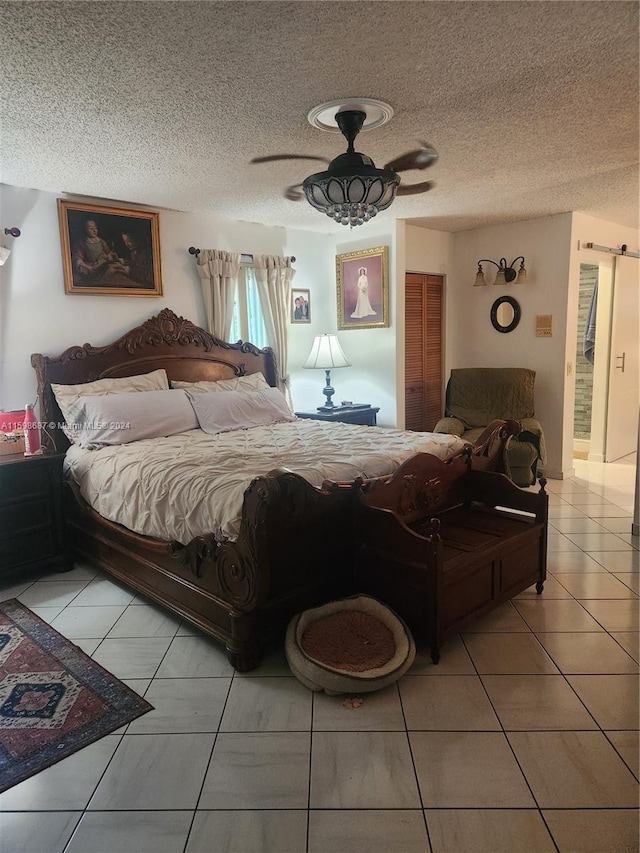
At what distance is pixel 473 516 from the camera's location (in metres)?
3.00

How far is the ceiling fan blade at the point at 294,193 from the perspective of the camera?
3.77m

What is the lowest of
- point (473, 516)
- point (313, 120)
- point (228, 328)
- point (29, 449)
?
point (473, 516)

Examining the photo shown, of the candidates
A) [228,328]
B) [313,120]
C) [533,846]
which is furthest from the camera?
[228,328]

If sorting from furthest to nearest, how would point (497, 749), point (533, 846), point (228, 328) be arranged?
point (228, 328) < point (497, 749) < point (533, 846)

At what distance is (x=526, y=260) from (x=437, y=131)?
2.78m

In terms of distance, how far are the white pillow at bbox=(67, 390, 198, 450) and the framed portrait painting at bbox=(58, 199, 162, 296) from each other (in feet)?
2.97

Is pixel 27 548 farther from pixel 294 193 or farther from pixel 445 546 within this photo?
pixel 294 193

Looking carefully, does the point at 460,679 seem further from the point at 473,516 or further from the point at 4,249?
the point at 4,249

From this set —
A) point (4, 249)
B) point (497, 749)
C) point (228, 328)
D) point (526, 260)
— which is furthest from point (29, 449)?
point (526, 260)

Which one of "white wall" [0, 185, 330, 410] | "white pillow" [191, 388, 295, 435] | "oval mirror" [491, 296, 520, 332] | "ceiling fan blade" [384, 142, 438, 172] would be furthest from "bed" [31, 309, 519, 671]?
"oval mirror" [491, 296, 520, 332]

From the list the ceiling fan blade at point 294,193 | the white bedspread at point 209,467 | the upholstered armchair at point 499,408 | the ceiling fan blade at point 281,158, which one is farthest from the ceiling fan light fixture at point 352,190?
the upholstered armchair at point 499,408

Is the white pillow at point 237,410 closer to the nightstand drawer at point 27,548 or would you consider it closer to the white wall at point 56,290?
the white wall at point 56,290

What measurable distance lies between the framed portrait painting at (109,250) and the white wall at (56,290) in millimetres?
66

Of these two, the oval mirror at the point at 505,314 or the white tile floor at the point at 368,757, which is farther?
the oval mirror at the point at 505,314
